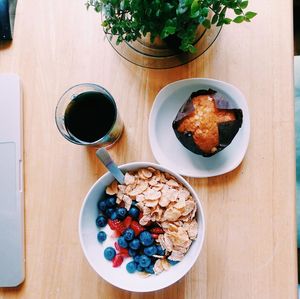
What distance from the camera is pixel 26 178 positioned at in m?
0.96

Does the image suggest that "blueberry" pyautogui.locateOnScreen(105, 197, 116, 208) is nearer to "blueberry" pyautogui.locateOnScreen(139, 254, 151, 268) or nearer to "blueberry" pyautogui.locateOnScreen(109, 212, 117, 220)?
"blueberry" pyautogui.locateOnScreen(109, 212, 117, 220)

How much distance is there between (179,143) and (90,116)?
0.19 m

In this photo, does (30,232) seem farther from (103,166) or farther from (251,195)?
(251,195)

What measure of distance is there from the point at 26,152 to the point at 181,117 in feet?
1.10

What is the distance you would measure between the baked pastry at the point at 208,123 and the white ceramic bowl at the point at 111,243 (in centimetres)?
9

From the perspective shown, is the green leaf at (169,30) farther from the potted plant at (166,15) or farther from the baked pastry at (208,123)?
the baked pastry at (208,123)

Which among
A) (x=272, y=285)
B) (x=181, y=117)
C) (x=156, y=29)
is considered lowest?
(x=272, y=285)

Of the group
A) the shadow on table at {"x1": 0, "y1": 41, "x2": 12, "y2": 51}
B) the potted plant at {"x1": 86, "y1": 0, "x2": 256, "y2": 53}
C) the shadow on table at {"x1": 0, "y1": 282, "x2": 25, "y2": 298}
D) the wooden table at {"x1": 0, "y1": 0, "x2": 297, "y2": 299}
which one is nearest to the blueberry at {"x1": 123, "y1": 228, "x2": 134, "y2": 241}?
the wooden table at {"x1": 0, "y1": 0, "x2": 297, "y2": 299}

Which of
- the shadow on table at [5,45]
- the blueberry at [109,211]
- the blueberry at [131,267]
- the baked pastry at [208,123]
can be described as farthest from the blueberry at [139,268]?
the shadow on table at [5,45]

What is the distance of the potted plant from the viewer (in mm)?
773

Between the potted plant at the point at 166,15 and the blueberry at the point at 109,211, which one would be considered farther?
the blueberry at the point at 109,211

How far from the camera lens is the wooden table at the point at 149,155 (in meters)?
0.89

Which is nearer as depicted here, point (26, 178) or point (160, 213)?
point (160, 213)

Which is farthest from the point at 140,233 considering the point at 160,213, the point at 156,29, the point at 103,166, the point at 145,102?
the point at 156,29
